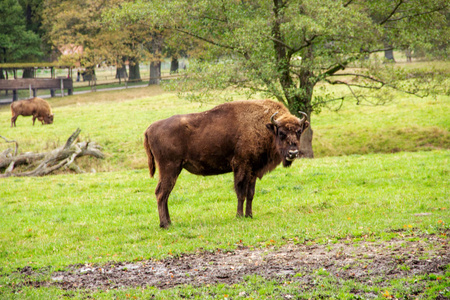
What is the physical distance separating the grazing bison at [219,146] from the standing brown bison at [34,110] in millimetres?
26425

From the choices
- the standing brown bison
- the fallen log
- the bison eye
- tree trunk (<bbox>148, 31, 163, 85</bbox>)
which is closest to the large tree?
the fallen log

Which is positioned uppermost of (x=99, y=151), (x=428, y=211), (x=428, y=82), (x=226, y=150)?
(x=428, y=82)

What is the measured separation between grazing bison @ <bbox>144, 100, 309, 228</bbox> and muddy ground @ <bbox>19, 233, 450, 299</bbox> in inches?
103

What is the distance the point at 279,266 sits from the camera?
307 inches

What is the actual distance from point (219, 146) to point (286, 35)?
1063cm

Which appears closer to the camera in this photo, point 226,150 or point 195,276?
point 195,276

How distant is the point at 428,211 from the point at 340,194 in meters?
2.71

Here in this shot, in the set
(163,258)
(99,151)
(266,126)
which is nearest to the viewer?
(163,258)

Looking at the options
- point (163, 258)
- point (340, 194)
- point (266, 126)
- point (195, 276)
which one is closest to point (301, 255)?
point (195, 276)

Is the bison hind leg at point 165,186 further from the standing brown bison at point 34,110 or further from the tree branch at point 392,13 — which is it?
the standing brown bison at point 34,110

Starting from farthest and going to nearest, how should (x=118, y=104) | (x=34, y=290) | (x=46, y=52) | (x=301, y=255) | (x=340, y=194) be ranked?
1. (x=46, y=52)
2. (x=118, y=104)
3. (x=340, y=194)
4. (x=301, y=255)
5. (x=34, y=290)

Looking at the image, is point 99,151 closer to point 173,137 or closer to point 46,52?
point 173,137

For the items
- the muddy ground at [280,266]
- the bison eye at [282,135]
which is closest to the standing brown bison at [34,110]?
the bison eye at [282,135]

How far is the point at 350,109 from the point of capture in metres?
33.3
